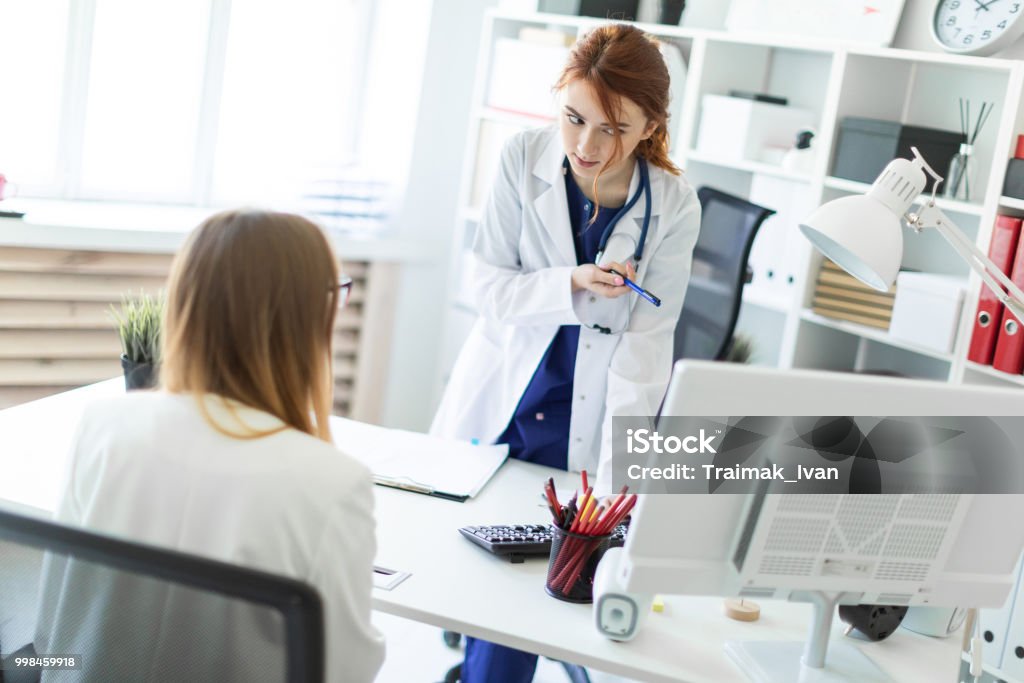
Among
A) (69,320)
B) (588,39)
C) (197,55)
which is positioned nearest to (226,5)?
(197,55)

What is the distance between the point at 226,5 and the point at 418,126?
0.75 meters

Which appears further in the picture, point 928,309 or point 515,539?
point 928,309

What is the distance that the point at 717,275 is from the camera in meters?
2.72

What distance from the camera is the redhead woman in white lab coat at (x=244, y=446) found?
45.1 inches

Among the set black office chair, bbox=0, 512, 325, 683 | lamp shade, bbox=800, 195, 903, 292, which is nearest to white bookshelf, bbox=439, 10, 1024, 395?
lamp shade, bbox=800, 195, 903, 292

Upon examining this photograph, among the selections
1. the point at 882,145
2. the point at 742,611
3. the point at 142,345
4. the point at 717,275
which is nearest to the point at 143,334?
the point at 142,345

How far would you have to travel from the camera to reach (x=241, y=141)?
3727mm

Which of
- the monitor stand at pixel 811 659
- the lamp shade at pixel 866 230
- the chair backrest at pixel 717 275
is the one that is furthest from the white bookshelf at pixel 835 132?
A: the monitor stand at pixel 811 659

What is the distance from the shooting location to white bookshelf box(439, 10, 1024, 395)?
2.71m

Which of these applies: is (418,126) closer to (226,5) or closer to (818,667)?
(226,5)

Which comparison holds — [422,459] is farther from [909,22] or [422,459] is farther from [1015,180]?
[909,22]

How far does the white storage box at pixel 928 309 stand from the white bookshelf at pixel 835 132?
0.02 m

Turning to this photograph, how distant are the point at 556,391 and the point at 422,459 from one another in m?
0.35

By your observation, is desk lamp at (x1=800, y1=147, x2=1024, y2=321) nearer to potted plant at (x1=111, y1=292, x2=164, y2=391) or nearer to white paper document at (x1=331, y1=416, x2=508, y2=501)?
white paper document at (x1=331, y1=416, x2=508, y2=501)
